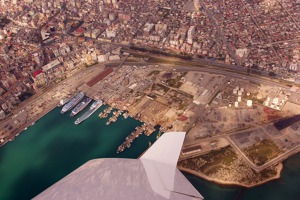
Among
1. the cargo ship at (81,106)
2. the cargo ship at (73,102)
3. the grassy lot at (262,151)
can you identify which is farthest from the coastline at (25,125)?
the grassy lot at (262,151)

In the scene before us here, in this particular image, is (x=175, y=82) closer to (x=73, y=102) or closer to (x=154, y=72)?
(x=154, y=72)

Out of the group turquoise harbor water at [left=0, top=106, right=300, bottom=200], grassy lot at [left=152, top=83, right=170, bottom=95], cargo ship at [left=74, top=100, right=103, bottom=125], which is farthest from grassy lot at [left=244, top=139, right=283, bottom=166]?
cargo ship at [left=74, top=100, right=103, bottom=125]

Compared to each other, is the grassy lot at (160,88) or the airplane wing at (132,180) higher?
the airplane wing at (132,180)

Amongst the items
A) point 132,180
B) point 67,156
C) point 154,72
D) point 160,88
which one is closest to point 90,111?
point 67,156

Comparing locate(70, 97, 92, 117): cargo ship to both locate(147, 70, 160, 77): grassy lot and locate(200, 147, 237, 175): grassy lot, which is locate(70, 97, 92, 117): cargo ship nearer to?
locate(147, 70, 160, 77): grassy lot

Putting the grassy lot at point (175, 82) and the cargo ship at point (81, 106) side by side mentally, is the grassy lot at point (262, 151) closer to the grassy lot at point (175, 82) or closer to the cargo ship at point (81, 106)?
the grassy lot at point (175, 82)

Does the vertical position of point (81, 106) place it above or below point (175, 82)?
below
